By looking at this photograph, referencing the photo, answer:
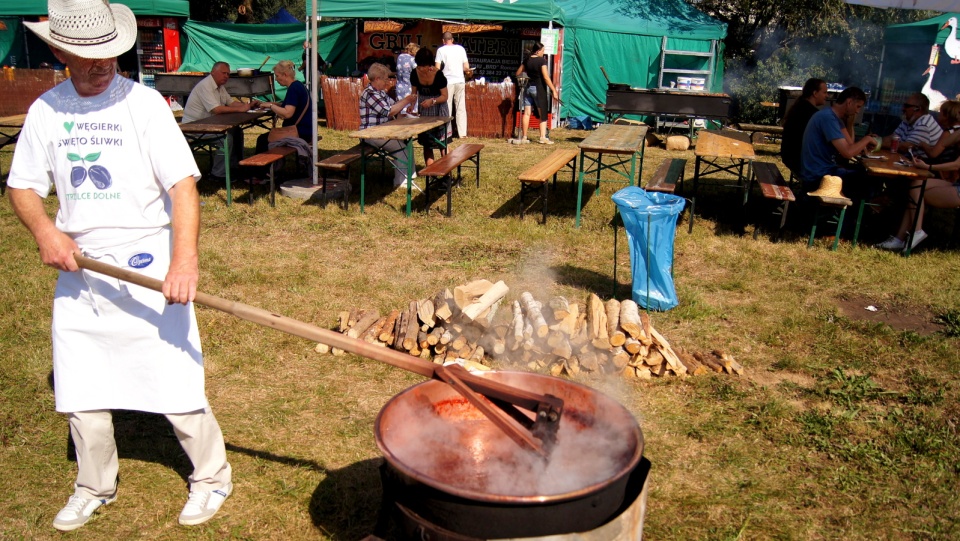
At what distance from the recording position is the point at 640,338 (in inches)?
195

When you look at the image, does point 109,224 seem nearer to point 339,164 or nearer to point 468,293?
point 468,293

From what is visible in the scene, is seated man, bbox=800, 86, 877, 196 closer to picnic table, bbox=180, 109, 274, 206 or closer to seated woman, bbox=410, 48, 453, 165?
seated woman, bbox=410, 48, 453, 165

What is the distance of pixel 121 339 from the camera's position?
3.04m

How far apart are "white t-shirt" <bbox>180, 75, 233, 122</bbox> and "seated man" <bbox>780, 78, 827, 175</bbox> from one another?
7293 millimetres

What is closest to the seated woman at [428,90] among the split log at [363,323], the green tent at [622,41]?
the split log at [363,323]

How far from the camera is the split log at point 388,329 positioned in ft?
16.9

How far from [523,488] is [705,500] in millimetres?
1341

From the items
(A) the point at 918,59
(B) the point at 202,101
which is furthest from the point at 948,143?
(A) the point at 918,59

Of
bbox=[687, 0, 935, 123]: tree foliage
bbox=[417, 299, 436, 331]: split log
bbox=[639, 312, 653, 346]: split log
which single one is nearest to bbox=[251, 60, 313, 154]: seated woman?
bbox=[417, 299, 436, 331]: split log

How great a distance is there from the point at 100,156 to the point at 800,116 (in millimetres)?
7986

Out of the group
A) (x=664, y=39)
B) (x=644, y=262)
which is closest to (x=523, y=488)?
(x=644, y=262)

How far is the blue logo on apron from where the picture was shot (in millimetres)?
2998

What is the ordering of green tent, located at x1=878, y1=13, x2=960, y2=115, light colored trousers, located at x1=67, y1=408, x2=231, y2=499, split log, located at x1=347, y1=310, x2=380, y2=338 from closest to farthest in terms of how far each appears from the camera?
light colored trousers, located at x1=67, y1=408, x2=231, y2=499 → split log, located at x1=347, y1=310, x2=380, y2=338 → green tent, located at x1=878, y1=13, x2=960, y2=115

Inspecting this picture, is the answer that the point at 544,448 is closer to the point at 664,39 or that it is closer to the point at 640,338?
the point at 640,338
